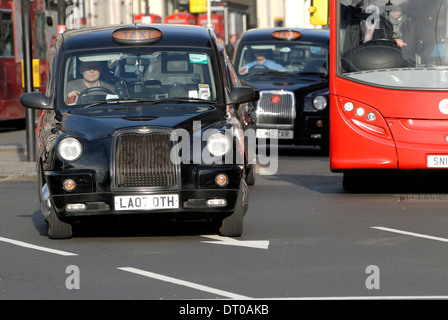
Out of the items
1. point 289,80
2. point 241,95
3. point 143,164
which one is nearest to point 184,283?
point 143,164

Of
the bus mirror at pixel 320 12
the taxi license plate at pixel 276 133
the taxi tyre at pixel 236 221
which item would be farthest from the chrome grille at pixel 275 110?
the taxi tyre at pixel 236 221

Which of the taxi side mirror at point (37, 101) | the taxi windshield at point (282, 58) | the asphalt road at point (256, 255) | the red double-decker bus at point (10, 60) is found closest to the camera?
the asphalt road at point (256, 255)

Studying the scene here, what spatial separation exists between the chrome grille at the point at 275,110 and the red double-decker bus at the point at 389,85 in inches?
244

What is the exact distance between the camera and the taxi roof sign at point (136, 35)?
1162 cm

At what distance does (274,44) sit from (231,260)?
12.8 m

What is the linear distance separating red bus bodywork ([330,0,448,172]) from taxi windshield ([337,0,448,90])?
15 cm

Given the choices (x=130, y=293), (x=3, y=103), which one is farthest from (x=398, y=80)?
(x=3, y=103)

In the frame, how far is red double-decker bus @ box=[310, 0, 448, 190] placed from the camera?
13.8 m

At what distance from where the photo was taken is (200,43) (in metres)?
11.7

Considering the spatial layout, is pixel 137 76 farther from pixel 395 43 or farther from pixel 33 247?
pixel 395 43

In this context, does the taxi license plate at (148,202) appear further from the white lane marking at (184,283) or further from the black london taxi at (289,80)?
the black london taxi at (289,80)

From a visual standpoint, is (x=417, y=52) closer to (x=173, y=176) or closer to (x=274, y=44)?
(x=173, y=176)

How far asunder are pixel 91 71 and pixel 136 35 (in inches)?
22.0
